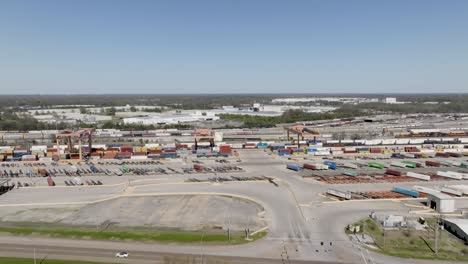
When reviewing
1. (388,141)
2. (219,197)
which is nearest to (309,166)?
(219,197)

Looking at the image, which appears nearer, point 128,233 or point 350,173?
point 128,233

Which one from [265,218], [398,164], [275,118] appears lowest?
[265,218]

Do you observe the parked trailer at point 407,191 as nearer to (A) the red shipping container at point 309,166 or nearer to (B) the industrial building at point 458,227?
(B) the industrial building at point 458,227

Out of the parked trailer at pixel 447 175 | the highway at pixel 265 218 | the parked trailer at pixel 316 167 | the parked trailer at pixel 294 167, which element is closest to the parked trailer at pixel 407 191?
the highway at pixel 265 218

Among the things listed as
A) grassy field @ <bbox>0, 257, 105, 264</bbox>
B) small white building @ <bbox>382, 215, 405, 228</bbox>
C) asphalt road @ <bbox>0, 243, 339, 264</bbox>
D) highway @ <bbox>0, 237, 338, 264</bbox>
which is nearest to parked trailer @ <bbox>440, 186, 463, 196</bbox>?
small white building @ <bbox>382, 215, 405, 228</bbox>

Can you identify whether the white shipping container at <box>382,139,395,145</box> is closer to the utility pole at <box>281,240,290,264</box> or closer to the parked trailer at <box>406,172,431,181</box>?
Answer: the parked trailer at <box>406,172,431,181</box>

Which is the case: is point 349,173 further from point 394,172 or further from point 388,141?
point 388,141
